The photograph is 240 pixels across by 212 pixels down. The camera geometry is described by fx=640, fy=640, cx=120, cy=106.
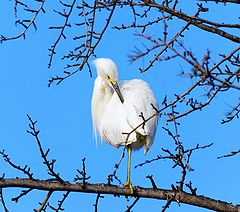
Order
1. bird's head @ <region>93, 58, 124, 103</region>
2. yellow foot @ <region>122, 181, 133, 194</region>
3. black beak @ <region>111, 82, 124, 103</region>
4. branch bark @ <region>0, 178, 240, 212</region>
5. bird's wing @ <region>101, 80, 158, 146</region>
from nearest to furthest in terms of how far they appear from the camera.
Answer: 1. branch bark @ <region>0, 178, 240, 212</region>
2. yellow foot @ <region>122, 181, 133, 194</region>
3. bird's wing @ <region>101, 80, 158, 146</region>
4. black beak @ <region>111, 82, 124, 103</region>
5. bird's head @ <region>93, 58, 124, 103</region>

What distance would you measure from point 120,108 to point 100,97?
2.44 feet

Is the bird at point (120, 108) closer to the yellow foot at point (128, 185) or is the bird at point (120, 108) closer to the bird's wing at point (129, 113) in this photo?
the bird's wing at point (129, 113)

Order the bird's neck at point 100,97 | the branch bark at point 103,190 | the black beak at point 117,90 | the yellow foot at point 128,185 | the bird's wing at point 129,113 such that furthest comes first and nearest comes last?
the bird's neck at point 100,97
the black beak at point 117,90
the bird's wing at point 129,113
the yellow foot at point 128,185
the branch bark at point 103,190

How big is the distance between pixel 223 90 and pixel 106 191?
1762mm

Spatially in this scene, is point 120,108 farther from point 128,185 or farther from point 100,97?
point 128,185

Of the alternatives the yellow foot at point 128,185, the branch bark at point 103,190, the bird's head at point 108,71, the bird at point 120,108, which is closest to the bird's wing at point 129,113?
the bird at point 120,108

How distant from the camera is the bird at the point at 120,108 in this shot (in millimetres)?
6484

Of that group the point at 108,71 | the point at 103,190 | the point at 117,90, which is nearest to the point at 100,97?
the point at 108,71

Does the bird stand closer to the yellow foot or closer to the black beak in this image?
the black beak

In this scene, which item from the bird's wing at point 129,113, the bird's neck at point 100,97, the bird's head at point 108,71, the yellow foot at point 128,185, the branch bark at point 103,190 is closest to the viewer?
the branch bark at point 103,190

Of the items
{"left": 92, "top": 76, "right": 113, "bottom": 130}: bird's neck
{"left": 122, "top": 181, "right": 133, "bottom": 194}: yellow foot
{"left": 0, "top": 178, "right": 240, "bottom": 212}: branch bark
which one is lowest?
{"left": 0, "top": 178, "right": 240, "bottom": 212}: branch bark

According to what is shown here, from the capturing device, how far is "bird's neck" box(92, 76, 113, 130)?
7.40 m

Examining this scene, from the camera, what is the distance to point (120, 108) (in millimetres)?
6770

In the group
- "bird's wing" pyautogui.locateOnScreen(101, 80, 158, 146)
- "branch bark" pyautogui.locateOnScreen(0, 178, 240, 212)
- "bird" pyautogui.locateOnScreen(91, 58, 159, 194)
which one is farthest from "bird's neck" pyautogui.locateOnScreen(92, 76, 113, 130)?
"branch bark" pyautogui.locateOnScreen(0, 178, 240, 212)
